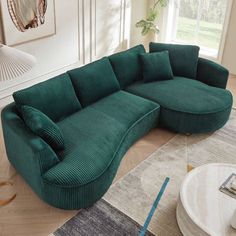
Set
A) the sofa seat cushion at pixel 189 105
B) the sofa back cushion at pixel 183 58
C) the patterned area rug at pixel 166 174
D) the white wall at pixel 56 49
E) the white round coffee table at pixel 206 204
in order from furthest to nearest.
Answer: the white wall at pixel 56 49 → the sofa back cushion at pixel 183 58 → the sofa seat cushion at pixel 189 105 → the patterned area rug at pixel 166 174 → the white round coffee table at pixel 206 204

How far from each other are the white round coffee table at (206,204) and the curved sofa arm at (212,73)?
1660mm

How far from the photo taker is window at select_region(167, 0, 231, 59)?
211 inches

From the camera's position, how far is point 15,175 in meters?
2.90

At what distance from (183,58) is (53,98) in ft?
6.36

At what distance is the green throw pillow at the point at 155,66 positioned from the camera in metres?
3.87

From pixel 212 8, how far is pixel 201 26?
0.38 metres

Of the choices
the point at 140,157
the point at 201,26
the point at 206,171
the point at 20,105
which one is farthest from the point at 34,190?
the point at 201,26

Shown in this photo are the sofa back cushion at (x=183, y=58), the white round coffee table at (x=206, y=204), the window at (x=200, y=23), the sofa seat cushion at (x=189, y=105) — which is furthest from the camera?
the window at (x=200, y=23)

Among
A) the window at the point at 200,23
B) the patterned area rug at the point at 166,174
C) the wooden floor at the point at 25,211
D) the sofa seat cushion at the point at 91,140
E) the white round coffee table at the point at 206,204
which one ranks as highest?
the window at the point at 200,23

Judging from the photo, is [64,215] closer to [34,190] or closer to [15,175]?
[34,190]

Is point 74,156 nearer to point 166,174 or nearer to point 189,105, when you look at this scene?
point 166,174

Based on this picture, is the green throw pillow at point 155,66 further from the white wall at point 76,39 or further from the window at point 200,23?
the window at point 200,23

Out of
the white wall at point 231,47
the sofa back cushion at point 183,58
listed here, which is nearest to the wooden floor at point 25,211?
the sofa back cushion at point 183,58

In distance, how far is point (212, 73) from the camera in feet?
13.0
